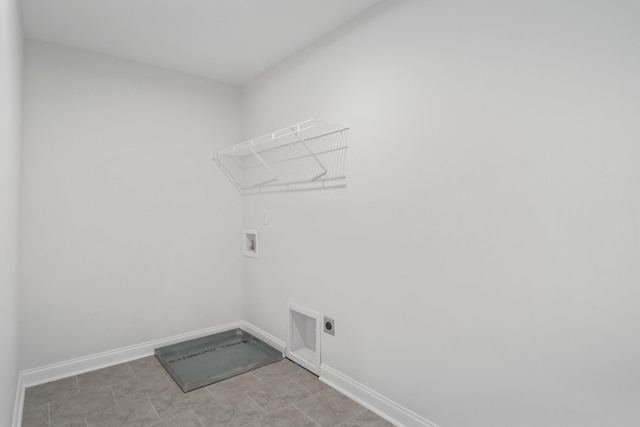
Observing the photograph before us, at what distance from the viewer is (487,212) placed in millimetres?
1587

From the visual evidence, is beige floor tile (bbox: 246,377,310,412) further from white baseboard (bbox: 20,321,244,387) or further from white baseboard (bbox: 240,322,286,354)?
white baseboard (bbox: 20,321,244,387)

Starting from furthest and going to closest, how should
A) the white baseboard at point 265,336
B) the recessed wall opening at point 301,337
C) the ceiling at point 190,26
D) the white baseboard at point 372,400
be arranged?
the white baseboard at point 265,336 → the recessed wall opening at point 301,337 → the ceiling at point 190,26 → the white baseboard at point 372,400

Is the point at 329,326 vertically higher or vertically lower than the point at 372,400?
higher

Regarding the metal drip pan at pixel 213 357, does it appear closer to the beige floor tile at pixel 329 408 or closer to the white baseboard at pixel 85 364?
the white baseboard at pixel 85 364

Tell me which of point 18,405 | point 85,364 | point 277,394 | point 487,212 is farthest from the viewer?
point 85,364

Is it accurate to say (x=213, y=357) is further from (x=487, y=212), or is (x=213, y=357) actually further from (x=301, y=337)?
(x=487, y=212)

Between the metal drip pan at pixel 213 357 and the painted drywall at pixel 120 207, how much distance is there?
0.18 meters

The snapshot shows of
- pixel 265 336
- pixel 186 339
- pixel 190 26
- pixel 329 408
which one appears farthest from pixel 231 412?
pixel 190 26

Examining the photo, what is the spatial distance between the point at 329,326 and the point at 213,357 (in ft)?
3.62

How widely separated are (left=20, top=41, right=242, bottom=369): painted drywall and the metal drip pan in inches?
6.9

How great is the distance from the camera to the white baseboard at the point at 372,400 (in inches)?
74.4

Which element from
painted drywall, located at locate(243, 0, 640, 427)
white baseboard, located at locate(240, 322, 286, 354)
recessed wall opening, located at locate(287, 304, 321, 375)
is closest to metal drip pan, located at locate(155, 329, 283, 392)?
white baseboard, located at locate(240, 322, 286, 354)

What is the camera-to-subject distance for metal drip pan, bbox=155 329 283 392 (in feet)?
8.14

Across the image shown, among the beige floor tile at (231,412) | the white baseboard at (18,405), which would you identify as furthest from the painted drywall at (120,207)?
the beige floor tile at (231,412)
